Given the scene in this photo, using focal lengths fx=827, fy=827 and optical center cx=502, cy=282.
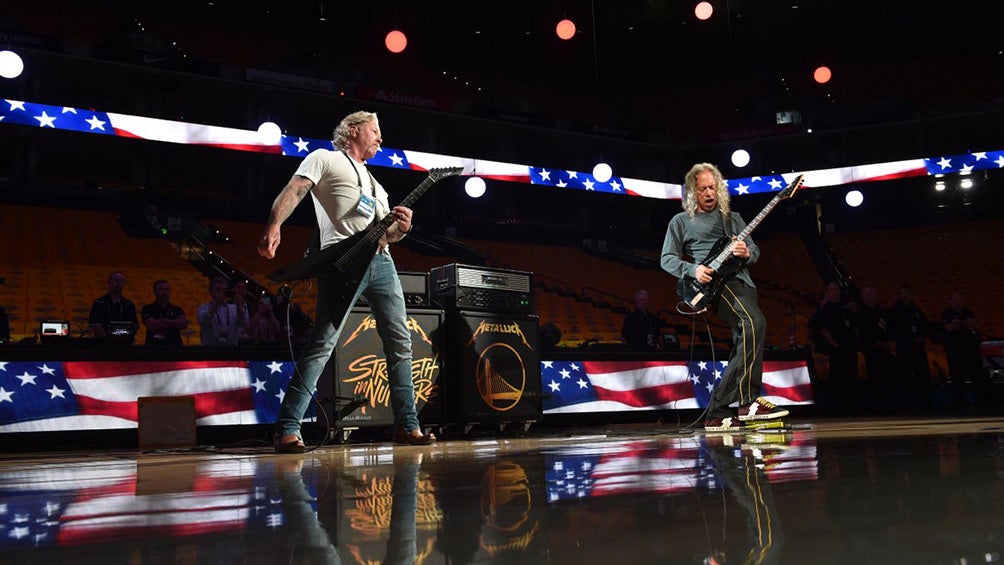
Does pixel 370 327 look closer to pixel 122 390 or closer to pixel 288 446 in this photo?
pixel 288 446

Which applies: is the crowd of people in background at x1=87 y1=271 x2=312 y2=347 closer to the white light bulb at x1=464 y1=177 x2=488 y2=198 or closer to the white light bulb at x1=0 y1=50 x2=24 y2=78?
→ the white light bulb at x1=0 y1=50 x2=24 y2=78

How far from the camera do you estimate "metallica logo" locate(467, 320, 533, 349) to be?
14.3ft

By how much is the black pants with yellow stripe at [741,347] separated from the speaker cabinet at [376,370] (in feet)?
4.74

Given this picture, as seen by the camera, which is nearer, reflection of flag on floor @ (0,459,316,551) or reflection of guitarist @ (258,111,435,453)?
reflection of flag on floor @ (0,459,316,551)

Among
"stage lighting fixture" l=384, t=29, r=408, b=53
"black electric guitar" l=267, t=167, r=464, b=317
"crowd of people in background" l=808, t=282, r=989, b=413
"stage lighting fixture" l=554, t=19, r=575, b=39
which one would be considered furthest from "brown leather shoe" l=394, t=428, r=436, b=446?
"stage lighting fixture" l=554, t=19, r=575, b=39

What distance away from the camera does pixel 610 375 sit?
20.3 ft

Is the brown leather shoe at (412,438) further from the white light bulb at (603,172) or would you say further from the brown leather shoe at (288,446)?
the white light bulb at (603,172)

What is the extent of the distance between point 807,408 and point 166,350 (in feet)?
17.3

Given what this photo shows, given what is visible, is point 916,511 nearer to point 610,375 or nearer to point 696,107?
point 610,375

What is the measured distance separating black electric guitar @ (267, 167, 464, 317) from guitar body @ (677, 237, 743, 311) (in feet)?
5.53

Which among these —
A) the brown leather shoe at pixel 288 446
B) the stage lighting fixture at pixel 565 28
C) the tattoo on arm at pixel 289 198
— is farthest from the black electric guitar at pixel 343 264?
the stage lighting fixture at pixel 565 28

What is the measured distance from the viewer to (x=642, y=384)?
6328 mm

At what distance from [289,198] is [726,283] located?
228 centimetres

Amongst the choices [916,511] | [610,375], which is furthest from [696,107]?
[916,511]
